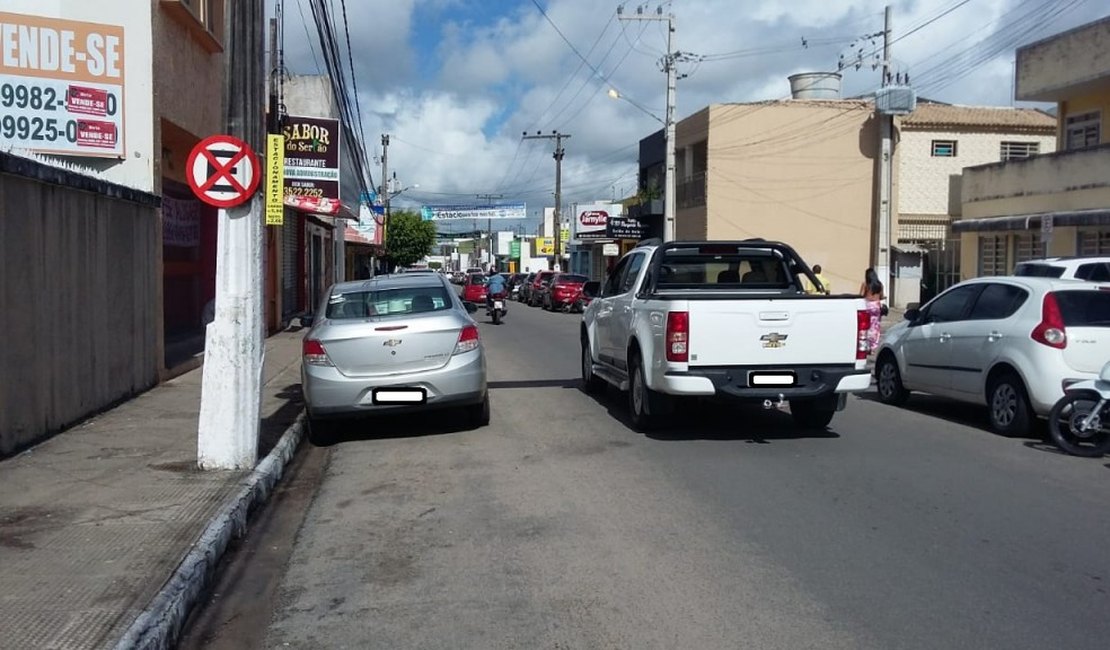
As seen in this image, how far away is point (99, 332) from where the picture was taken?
1107 cm

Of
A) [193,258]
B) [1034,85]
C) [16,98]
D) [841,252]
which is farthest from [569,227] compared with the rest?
[16,98]

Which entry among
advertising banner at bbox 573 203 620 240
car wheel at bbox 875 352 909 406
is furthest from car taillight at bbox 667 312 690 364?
advertising banner at bbox 573 203 620 240

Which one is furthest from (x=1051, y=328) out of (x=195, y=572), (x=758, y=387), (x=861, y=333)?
(x=195, y=572)

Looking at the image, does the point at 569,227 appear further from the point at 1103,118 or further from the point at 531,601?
the point at 531,601

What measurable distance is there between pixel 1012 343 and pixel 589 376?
535 cm

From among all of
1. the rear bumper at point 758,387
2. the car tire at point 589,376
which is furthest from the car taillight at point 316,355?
the car tire at point 589,376

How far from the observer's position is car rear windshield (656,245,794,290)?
11.7 m

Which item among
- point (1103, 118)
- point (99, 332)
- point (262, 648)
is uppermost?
point (1103, 118)

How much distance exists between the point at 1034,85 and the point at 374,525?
23775 mm

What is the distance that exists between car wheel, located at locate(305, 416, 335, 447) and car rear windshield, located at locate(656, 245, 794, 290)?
3930 mm

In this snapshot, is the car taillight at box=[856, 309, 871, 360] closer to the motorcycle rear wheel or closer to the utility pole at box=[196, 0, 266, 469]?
the motorcycle rear wheel

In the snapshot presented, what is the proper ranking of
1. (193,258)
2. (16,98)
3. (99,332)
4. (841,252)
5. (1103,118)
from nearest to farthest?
(99,332), (16,98), (193,258), (1103,118), (841,252)

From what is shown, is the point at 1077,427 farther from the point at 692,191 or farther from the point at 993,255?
the point at 692,191

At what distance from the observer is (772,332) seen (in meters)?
9.64
